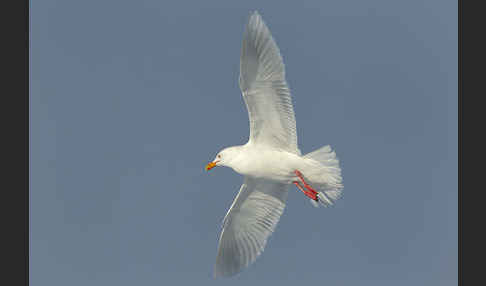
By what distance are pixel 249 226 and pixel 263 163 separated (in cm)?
123

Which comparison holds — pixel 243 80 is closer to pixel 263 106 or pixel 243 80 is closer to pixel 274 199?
pixel 263 106

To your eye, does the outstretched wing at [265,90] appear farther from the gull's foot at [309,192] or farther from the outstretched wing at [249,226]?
the outstretched wing at [249,226]

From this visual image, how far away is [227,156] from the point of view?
7.36 m

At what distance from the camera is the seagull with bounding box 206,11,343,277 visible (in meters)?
6.80

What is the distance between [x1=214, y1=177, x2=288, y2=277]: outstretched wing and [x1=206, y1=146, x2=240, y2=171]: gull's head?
0.63m

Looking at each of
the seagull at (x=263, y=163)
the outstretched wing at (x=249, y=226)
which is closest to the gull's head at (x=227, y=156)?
the seagull at (x=263, y=163)

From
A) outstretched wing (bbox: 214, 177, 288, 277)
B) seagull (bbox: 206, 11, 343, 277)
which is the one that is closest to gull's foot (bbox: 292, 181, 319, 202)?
seagull (bbox: 206, 11, 343, 277)

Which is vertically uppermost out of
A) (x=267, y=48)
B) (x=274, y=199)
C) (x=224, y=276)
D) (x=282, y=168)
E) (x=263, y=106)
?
(x=267, y=48)

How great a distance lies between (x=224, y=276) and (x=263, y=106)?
272 cm

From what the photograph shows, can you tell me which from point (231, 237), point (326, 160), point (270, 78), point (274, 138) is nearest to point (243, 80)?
point (270, 78)

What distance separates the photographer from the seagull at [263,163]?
680cm

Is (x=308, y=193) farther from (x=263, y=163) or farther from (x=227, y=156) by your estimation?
(x=227, y=156)

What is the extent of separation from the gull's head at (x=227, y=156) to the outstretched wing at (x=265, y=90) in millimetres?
263

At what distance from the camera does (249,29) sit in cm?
678
